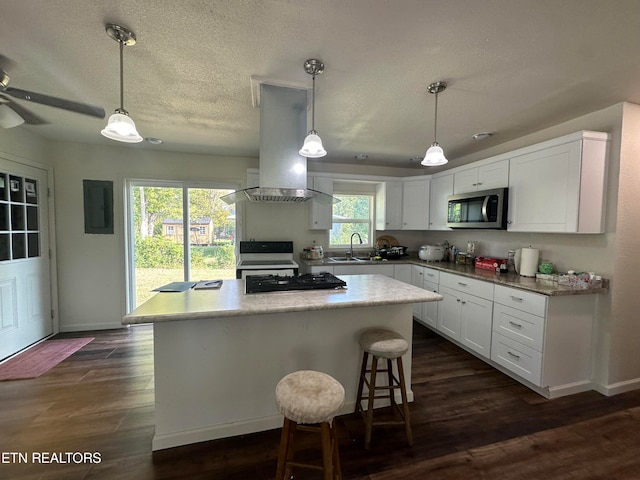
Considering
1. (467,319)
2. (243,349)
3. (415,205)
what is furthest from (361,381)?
(415,205)

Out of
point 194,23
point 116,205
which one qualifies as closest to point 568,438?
point 194,23

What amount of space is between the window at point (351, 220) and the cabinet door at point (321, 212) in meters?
0.30

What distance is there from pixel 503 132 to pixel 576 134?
0.76 meters

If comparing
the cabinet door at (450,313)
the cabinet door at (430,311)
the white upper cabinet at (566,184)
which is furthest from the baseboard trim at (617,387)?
the cabinet door at (430,311)

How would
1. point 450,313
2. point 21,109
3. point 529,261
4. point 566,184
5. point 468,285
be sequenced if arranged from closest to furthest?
point 21,109
point 566,184
point 529,261
point 468,285
point 450,313

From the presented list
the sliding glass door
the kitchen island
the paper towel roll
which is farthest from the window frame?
the kitchen island

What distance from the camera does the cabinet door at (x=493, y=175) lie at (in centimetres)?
290

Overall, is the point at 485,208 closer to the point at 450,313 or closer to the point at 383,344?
the point at 450,313

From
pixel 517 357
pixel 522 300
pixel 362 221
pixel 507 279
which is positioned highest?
pixel 362 221

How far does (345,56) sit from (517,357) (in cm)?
283

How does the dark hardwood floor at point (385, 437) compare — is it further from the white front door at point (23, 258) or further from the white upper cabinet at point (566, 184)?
the white upper cabinet at point (566, 184)

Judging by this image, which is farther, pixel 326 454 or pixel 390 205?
pixel 390 205

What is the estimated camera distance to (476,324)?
2.85 meters

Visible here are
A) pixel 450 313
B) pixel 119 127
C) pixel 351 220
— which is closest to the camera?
pixel 119 127
